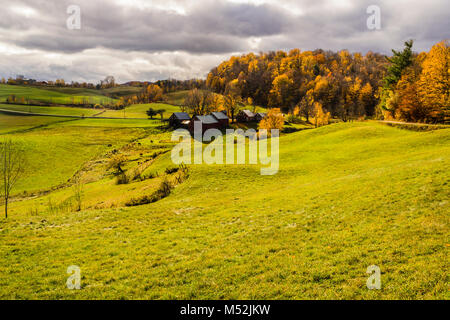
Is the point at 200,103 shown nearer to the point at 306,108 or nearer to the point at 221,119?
the point at 221,119

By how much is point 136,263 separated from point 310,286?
9794 millimetres

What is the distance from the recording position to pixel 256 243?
15750 mm

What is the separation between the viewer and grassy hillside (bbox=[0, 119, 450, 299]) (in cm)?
1095

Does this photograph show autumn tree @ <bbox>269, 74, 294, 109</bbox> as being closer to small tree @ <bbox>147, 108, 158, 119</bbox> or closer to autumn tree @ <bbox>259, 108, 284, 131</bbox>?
autumn tree @ <bbox>259, 108, 284, 131</bbox>

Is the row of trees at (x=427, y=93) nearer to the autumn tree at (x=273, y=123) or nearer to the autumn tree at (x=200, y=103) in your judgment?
the autumn tree at (x=273, y=123)

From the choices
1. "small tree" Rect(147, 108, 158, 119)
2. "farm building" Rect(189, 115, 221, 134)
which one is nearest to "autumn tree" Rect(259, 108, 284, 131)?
"farm building" Rect(189, 115, 221, 134)

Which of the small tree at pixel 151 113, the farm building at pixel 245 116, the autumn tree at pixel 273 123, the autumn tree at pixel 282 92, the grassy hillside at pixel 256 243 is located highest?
the autumn tree at pixel 282 92

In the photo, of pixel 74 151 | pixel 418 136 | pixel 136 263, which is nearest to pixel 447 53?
pixel 418 136

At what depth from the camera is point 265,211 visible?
22.1m

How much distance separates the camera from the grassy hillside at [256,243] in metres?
10.9

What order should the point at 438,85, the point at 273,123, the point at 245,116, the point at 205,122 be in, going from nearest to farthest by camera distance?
the point at 438,85, the point at 273,123, the point at 205,122, the point at 245,116

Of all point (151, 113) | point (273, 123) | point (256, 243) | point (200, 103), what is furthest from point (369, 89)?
point (256, 243)

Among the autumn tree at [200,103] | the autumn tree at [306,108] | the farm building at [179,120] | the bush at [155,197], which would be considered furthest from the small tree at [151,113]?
the bush at [155,197]
